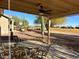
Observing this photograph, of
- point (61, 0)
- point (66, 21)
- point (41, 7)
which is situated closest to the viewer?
point (61, 0)

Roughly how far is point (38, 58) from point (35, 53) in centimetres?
20

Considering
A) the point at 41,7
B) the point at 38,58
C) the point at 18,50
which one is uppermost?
the point at 41,7

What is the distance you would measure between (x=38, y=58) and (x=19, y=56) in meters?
0.71

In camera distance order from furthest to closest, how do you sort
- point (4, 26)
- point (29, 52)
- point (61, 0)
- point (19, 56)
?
point (4, 26), point (61, 0), point (29, 52), point (19, 56)

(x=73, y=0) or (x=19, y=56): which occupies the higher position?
(x=73, y=0)

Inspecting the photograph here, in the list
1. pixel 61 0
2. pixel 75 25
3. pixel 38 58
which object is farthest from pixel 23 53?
pixel 75 25

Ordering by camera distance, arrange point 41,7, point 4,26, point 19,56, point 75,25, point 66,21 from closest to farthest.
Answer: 1. point 19,56
2. point 41,7
3. point 4,26
4. point 66,21
5. point 75,25

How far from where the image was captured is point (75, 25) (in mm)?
42219

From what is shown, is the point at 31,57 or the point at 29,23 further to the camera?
the point at 29,23

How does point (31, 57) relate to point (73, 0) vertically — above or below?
below

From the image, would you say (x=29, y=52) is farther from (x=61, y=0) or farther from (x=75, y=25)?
(x=75, y=25)

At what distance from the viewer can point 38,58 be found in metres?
4.69

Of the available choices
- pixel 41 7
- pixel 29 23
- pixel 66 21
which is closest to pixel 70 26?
pixel 66 21

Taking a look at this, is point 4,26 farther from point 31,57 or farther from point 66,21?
point 66,21
